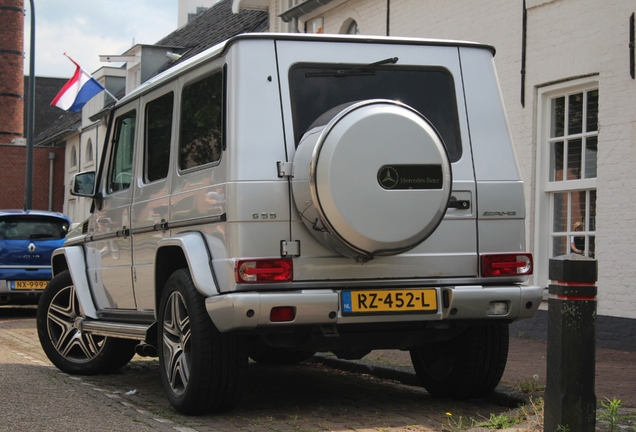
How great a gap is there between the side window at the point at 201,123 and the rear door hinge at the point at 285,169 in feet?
1.45

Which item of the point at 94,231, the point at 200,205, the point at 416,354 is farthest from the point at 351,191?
the point at 94,231

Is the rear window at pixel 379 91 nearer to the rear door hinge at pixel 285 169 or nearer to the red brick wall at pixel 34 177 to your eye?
the rear door hinge at pixel 285 169

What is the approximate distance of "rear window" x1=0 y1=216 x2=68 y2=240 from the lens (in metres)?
16.6

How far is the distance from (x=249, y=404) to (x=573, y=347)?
2.67 metres

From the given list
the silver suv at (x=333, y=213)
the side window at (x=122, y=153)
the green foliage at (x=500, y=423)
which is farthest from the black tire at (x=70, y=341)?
the green foliage at (x=500, y=423)

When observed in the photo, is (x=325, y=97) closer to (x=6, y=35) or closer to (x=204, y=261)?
(x=204, y=261)

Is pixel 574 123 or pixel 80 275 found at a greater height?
pixel 574 123

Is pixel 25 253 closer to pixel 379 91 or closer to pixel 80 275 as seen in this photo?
pixel 80 275

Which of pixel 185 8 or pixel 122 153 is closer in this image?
pixel 122 153

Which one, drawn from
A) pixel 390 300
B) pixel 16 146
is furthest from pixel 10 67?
→ pixel 390 300

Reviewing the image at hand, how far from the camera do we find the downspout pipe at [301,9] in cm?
1892

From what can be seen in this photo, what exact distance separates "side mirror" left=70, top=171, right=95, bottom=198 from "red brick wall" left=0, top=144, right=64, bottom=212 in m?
36.6

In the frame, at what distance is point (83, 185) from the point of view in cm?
861

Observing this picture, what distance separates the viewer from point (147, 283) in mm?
7281
